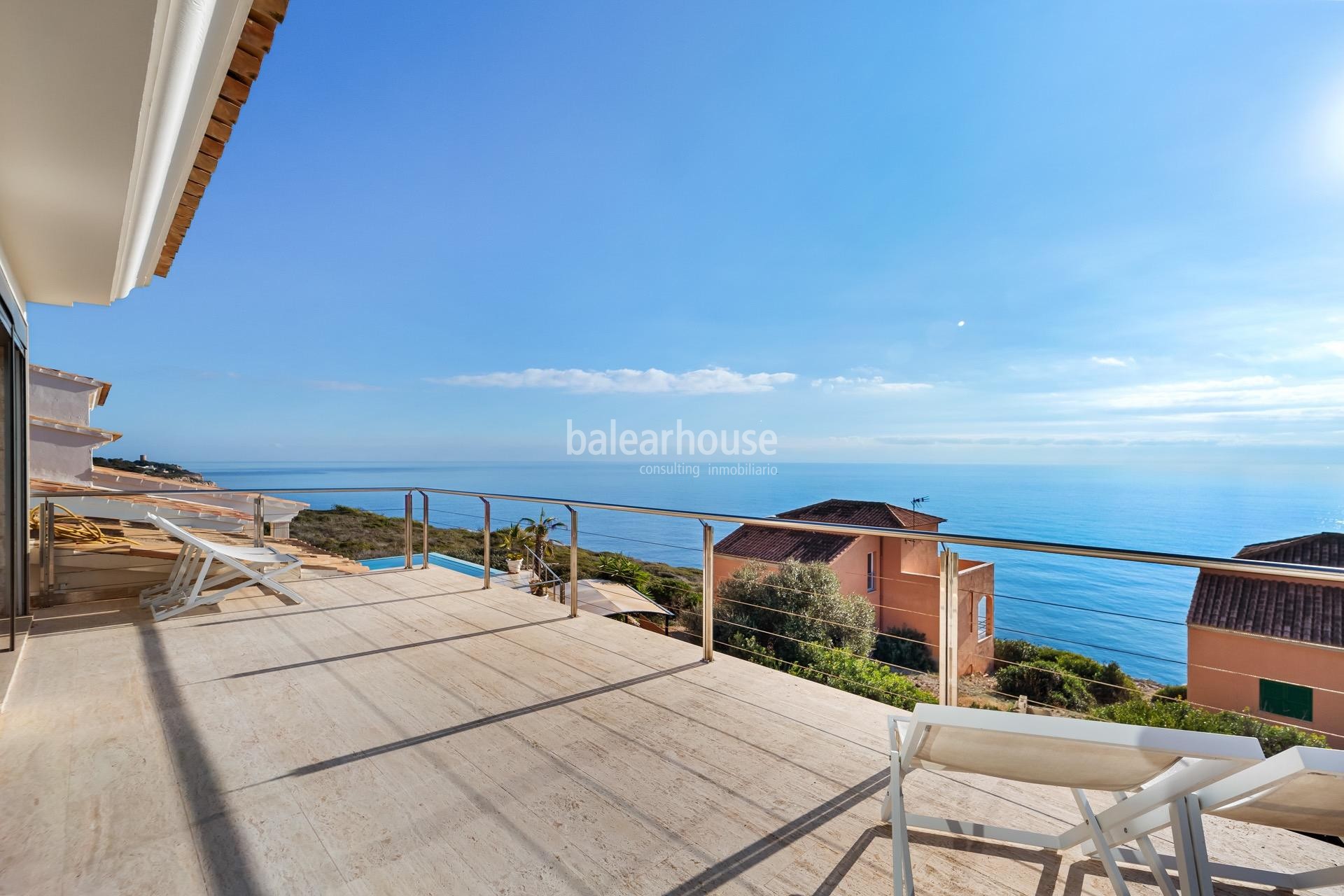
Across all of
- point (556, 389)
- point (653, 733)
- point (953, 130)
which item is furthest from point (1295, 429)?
point (653, 733)

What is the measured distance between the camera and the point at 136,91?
1.94 metres

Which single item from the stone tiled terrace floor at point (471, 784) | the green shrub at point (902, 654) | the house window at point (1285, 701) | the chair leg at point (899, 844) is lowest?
the green shrub at point (902, 654)

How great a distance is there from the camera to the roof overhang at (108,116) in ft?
5.52

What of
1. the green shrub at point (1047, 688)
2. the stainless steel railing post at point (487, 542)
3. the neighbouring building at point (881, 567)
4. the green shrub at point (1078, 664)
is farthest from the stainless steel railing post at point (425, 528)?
the green shrub at point (1078, 664)

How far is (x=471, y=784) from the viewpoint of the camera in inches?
74.9

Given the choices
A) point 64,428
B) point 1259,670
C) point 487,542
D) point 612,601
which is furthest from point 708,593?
point 1259,670

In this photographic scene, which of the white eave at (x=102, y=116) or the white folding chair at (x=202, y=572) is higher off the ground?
the white eave at (x=102, y=116)

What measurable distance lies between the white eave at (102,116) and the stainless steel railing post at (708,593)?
2.65 metres

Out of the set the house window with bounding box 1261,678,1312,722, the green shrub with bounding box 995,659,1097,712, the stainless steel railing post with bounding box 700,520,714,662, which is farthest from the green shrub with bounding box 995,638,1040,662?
the stainless steel railing post with bounding box 700,520,714,662

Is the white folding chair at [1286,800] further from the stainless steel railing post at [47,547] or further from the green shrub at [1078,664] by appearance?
the green shrub at [1078,664]

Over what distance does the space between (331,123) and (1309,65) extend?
1160 inches

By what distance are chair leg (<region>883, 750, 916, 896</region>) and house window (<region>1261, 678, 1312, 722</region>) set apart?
1510 centimetres

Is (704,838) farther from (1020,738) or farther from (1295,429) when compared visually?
(1295,429)

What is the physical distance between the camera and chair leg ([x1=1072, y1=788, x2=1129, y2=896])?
130cm
